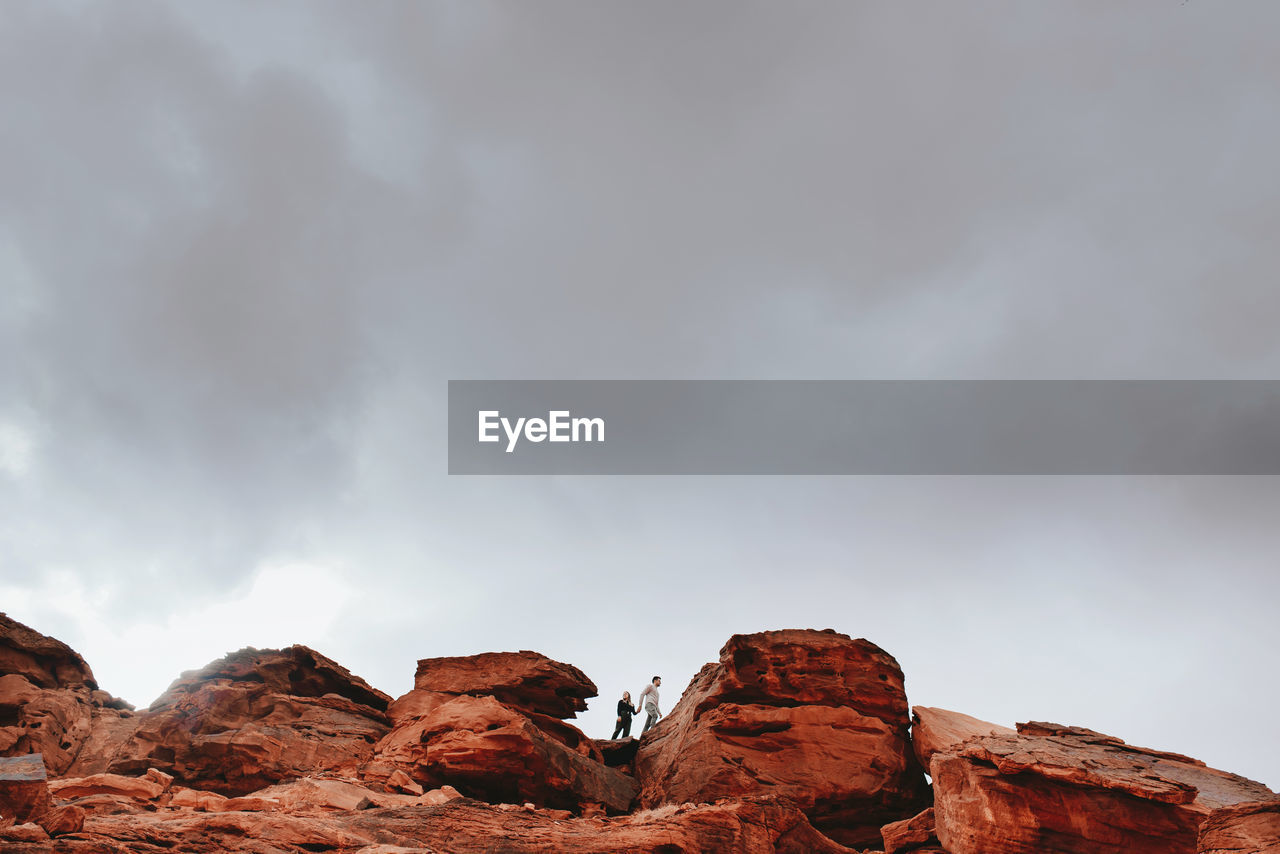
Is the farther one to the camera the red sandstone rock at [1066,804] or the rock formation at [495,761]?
the rock formation at [495,761]

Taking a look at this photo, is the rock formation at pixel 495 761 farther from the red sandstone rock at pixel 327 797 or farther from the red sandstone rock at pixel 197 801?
the red sandstone rock at pixel 197 801

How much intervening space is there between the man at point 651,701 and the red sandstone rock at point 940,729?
12.0 m

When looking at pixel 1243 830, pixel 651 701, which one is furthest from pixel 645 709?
pixel 1243 830

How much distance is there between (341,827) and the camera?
1608 cm

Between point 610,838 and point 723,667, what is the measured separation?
16.4 meters

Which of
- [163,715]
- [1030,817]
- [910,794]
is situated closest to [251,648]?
[163,715]

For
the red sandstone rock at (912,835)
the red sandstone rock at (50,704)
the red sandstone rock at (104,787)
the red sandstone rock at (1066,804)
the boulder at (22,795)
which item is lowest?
the red sandstone rock at (912,835)

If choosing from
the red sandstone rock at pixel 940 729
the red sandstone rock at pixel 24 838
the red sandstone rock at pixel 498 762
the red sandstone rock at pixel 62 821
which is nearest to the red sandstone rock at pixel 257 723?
the red sandstone rock at pixel 498 762

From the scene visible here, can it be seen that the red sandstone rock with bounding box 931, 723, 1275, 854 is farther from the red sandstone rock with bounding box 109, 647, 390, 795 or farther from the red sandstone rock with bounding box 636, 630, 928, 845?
the red sandstone rock with bounding box 109, 647, 390, 795

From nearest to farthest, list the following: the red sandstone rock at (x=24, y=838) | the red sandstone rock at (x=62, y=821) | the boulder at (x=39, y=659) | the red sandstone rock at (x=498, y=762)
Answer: the red sandstone rock at (x=24, y=838)
the red sandstone rock at (x=62, y=821)
the red sandstone rock at (x=498, y=762)
the boulder at (x=39, y=659)

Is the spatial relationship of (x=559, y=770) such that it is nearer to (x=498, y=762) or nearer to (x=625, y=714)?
(x=498, y=762)

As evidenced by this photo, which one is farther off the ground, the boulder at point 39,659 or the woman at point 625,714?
the boulder at point 39,659

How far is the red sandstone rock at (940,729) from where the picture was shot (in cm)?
2878

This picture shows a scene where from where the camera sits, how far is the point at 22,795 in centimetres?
1219
